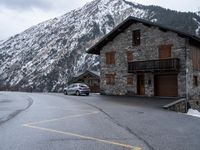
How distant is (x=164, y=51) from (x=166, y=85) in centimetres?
364

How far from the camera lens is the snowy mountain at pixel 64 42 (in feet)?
386

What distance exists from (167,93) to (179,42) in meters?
5.55

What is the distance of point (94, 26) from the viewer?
142 metres

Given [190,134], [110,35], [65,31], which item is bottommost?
[190,134]

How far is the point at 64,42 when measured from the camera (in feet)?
462

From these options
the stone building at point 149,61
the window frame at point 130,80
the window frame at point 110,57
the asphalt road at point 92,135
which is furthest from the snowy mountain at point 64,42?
the asphalt road at point 92,135

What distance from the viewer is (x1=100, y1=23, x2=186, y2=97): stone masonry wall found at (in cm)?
3553

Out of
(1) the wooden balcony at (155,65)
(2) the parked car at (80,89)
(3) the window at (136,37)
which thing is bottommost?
(2) the parked car at (80,89)

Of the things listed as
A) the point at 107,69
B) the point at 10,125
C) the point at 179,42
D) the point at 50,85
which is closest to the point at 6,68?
the point at 50,85

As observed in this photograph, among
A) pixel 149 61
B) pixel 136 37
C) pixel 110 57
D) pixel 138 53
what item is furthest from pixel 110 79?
pixel 149 61

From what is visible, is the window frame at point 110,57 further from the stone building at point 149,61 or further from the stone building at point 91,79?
the stone building at point 91,79

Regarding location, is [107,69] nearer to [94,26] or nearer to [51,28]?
[94,26]

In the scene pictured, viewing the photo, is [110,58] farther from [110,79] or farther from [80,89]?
[80,89]

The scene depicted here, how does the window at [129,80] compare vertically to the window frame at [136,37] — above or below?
below
